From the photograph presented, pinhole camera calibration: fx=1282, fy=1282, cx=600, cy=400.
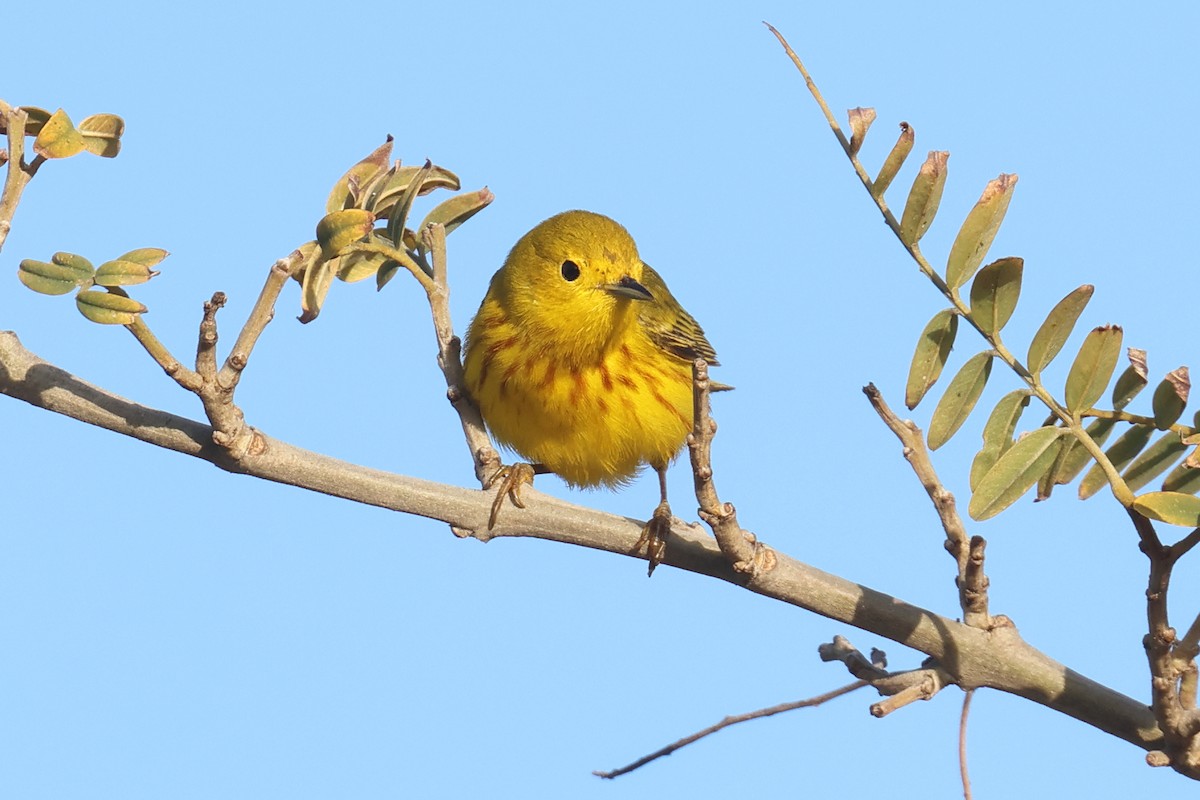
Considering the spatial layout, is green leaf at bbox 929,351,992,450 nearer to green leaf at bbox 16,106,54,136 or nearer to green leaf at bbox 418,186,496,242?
green leaf at bbox 418,186,496,242

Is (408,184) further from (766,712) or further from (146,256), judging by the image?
(766,712)

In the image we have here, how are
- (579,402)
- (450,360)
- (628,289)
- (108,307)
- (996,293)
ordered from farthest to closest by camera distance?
(628,289), (579,402), (450,360), (996,293), (108,307)

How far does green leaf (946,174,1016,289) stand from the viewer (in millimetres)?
2979

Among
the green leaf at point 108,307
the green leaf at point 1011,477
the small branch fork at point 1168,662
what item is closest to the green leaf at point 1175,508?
the small branch fork at point 1168,662

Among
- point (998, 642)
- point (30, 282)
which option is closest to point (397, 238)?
point (30, 282)

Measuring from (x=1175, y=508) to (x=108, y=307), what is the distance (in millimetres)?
2338

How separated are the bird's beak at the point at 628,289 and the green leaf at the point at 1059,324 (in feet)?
8.13

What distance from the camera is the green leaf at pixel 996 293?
2893 millimetres

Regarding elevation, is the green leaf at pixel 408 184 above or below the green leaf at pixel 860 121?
below

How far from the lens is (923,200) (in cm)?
295

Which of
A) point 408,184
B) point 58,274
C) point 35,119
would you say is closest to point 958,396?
point 408,184

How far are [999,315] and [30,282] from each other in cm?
221

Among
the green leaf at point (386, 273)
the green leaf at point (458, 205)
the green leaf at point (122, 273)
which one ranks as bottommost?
the green leaf at point (122, 273)

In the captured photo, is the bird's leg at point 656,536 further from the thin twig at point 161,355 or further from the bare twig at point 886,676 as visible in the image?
the thin twig at point 161,355
